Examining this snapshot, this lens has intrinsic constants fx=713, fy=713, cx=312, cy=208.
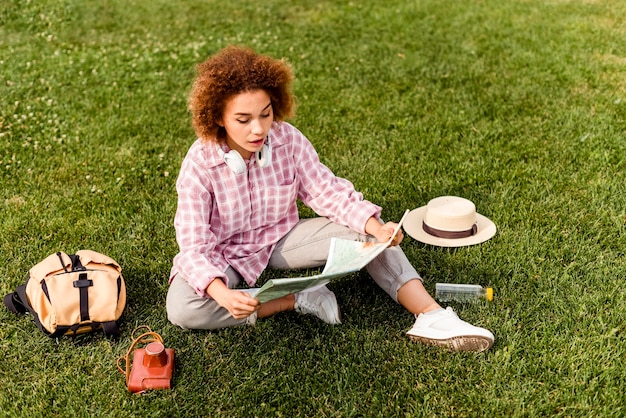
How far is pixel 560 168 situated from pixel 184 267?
3.07m

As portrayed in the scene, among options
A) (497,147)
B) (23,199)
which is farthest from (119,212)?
(497,147)

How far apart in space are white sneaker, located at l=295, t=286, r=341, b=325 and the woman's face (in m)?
0.87

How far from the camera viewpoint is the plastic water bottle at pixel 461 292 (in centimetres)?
398

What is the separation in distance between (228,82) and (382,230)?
3.62ft

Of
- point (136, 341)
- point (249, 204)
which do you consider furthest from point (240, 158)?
point (136, 341)

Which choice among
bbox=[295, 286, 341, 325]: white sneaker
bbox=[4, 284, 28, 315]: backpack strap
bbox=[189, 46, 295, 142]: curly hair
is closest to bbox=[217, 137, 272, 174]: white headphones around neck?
bbox=[189, 46, 295, 142]: curly hair

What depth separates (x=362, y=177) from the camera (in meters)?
5.34

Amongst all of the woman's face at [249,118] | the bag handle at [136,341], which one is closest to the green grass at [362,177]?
the bag handle at [136,341]

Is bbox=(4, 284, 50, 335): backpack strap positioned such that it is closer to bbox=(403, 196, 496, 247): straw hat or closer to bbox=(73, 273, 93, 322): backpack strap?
bbox=(73, 273, 93, 322): backpack strap

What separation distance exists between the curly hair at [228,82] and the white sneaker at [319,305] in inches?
38.6

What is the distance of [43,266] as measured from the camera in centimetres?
388

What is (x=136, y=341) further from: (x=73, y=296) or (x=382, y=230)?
(x=382, y=230)

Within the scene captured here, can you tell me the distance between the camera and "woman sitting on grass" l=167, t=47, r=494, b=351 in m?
3.49

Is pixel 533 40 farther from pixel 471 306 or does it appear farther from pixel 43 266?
pixel 43 266
